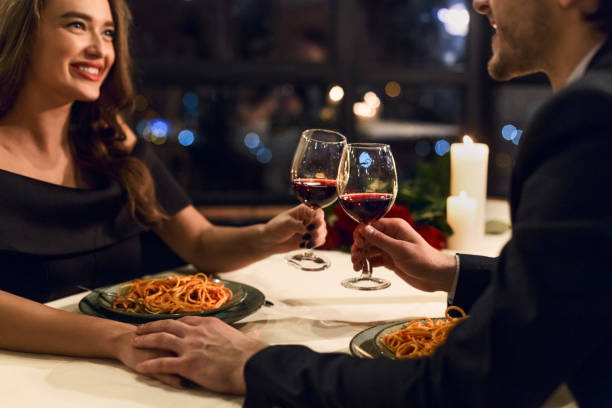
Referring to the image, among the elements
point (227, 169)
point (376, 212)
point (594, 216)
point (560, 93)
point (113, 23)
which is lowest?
point (227, 169)

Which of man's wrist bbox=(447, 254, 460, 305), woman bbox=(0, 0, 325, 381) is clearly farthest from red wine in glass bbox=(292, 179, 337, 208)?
man's wrist bbox=(447, 254, 460, 305)

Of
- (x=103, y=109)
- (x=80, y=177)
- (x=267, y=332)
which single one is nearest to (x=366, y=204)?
(x=267, y=332)

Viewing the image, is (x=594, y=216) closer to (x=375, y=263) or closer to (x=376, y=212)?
(x=376, y=212)

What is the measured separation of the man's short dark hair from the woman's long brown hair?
1.35 meters

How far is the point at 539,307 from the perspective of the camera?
73cm

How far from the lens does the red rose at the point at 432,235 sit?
6.40 ft

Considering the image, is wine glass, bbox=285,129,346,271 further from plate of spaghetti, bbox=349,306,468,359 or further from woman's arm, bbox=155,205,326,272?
plate of spaghetti, bbox=349,306,468,359

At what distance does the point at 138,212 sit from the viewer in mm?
1944

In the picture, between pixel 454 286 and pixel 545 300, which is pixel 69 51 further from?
pixel 545 300

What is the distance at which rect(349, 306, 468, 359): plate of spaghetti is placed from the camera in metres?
1.01

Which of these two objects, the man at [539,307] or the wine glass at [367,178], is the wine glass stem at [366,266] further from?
the man at [539,307]

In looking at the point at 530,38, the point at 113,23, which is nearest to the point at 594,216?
the point at 530,38

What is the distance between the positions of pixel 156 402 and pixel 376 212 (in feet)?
2.02

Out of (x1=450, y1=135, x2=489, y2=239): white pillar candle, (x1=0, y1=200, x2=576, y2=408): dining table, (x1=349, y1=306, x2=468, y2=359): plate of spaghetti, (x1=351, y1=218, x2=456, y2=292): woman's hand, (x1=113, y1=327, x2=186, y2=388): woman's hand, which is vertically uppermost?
(x1=450, y1=135, x2=489, y2=239): white pillar candle
